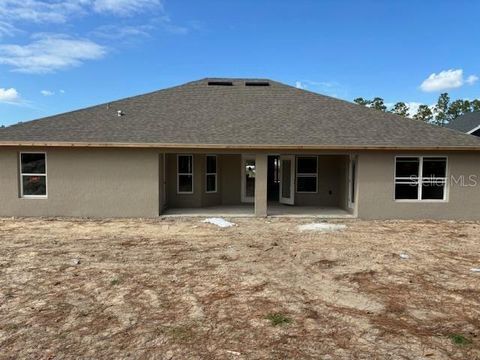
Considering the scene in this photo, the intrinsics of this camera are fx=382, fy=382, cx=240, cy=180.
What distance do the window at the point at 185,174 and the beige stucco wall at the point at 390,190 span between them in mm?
6429

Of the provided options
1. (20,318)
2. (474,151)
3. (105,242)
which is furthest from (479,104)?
(20,318)

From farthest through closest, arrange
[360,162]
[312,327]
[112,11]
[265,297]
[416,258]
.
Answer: [112,11] → [360,162] → [416,258] → [265,297] → [312,327]

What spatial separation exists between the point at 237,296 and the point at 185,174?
9982 millimetres

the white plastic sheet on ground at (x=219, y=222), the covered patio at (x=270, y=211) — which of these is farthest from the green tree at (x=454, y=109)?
the white plastic sheet on ground at (x=219, y=222)

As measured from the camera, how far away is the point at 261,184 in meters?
13.0

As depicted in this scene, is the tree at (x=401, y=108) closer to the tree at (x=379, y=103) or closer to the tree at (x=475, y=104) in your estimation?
the tree at (x=379, y=103)

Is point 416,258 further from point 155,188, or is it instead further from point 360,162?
point 155,188

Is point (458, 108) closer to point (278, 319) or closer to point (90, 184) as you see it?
point (90, 184)

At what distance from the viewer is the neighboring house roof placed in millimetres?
12461

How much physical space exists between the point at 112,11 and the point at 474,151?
589 inches

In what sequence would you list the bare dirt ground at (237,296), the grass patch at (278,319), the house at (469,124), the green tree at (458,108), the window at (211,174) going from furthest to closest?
the green tree at (458,108)
the house at (469,124)
the window at (211,174)
the grass patch at (278,319)
the bare dirt ground at (237,296)

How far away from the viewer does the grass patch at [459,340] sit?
419 centimetres

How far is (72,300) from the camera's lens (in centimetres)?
538

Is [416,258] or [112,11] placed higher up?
[112,11]
